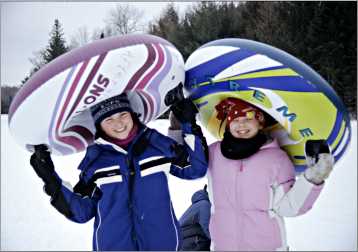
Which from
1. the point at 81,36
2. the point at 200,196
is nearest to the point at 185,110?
the point at 200,196

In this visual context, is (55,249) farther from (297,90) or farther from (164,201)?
(297,90)

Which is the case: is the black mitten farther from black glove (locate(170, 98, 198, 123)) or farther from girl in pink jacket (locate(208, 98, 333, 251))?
girl in pink jacket (locate(208, 98, 333, 251))

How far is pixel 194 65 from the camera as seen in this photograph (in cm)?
180

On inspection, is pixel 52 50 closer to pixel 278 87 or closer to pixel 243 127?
pixel 243 127

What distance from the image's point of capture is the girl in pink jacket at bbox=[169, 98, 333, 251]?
5.37 ft

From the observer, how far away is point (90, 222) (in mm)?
3641

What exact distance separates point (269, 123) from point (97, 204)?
3.22 feet

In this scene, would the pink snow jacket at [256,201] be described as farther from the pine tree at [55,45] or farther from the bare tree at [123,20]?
the bare tree at [123,20]

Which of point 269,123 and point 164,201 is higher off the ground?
point 269,123

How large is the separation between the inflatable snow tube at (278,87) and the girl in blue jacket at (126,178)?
8.4 inches

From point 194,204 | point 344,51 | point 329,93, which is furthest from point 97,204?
point 344,51

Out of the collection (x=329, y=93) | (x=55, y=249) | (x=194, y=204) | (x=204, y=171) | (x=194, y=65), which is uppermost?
(x=194, y=65)

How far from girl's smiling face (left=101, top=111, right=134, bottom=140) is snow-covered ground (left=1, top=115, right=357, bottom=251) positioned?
121 cm

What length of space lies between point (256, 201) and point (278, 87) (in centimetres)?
53
